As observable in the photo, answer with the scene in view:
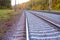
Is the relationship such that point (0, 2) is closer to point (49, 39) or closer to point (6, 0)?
point (6, 0)

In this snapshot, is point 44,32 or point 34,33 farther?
point 44,32

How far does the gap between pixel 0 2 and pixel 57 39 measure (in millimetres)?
40027

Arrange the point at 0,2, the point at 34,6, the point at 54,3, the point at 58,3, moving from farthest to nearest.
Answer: the point at 34,6
the point at 54,3
the point at 58,3
the point at 0,2

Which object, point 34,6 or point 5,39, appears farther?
point 34,6

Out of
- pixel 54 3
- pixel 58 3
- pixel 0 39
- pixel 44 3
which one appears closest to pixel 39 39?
pixel 0 39

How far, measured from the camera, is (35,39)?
6.39m

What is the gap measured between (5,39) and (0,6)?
39.8 metres

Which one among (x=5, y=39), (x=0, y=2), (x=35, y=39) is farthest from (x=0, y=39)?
(x=0, y=2)

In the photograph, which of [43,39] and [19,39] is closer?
[43,39]

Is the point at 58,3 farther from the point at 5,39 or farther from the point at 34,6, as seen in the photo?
the point at 5,39

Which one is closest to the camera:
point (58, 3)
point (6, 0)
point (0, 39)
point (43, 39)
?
point (43, 39)

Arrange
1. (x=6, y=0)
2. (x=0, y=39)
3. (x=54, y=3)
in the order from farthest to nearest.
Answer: (x=54, y=3)
(x=6, y=0)
(x=0, y=39)

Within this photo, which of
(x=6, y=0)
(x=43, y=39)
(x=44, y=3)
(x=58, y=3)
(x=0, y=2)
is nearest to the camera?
(x=43, y=39)

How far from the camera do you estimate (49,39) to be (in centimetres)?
648
